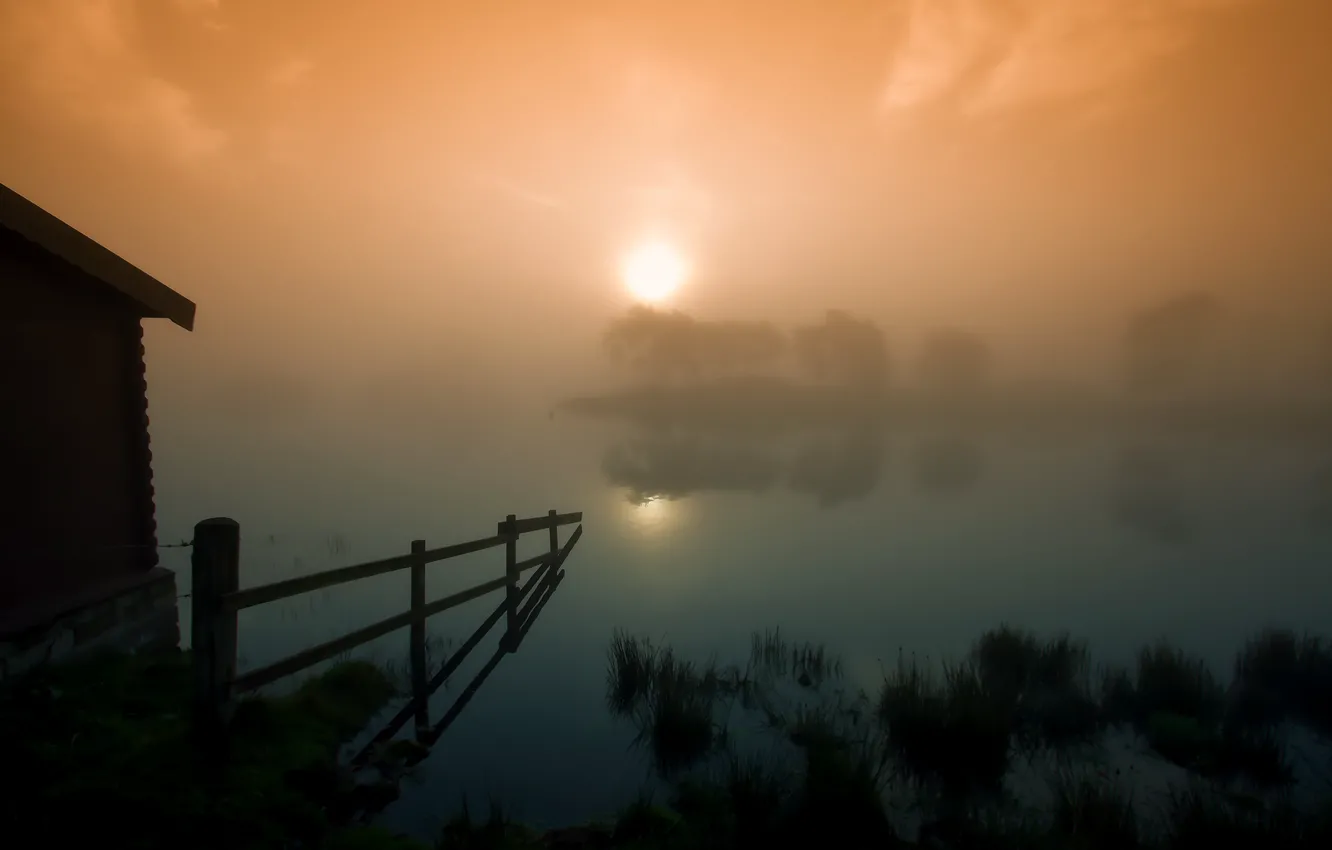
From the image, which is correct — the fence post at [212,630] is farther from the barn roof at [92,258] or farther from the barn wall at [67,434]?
the barn roof at [92,258]

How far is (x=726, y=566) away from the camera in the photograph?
19844 mm

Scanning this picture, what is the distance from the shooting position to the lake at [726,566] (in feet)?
28.6

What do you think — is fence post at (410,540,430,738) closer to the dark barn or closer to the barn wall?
the dark barn

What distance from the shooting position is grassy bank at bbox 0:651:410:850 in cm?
461

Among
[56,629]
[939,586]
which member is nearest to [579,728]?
[56,629]

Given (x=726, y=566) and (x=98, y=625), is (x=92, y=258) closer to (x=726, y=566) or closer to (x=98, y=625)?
(x=98, y=625)

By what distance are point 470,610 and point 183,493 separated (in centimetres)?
2945

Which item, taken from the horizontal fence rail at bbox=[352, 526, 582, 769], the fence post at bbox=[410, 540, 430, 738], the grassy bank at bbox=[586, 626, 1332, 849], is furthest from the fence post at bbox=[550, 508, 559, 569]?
the fence post at bbox=[410, 540, 430, 738]

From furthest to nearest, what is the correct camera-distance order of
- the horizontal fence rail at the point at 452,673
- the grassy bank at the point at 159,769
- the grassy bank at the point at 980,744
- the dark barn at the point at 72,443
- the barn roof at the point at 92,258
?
the horizontal fence rail at the point at 452,673, the dark barn at the point at 72,443, the barn roof at the point at 92,258, the grassy bank at the point at 980,744, the grassy bank at the point at 159,769

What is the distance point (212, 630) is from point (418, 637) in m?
3.53

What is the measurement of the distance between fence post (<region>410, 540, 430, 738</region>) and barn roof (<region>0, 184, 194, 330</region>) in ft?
15.8

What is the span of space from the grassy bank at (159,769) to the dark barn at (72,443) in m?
0.65

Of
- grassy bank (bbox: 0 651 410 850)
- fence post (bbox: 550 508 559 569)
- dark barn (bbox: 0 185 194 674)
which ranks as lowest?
grassy bank (bbox: 0 651 410 850)

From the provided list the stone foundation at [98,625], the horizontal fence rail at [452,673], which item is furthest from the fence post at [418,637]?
the stone foundation at [98,625]
